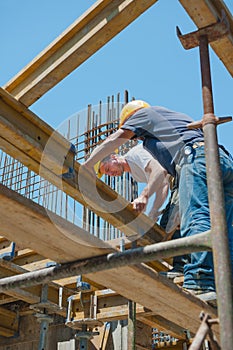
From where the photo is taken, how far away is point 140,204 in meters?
5.85

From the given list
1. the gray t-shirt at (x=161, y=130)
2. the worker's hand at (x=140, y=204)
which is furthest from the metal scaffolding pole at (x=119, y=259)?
the worker's hand at (x=140, y=204)

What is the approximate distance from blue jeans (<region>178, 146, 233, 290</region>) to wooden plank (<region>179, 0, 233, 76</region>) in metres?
A: 0.82

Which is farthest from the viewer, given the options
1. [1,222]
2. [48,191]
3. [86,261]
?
[48,191]

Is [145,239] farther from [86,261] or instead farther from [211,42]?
[211,42]

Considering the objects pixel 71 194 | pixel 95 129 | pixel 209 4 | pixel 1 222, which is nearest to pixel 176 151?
pixel 71 194

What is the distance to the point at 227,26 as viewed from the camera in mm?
4195

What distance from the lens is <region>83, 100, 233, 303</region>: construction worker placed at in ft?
14.6

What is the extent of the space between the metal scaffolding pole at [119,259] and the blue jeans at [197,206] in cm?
85

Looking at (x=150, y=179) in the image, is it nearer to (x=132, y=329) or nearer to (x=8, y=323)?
(x=132, y=329)

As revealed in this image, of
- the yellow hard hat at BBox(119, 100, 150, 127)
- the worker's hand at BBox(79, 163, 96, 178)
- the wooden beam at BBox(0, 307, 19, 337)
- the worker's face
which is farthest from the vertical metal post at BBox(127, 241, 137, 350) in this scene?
the wooden beam at BBox(0, 307, 19, 337)

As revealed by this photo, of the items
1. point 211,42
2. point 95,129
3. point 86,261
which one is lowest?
point 86,261

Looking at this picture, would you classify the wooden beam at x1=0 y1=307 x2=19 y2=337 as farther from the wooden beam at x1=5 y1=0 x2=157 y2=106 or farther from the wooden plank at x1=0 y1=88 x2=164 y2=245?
the wooden beam at x1=5 y1=0 x2=157 y2=106

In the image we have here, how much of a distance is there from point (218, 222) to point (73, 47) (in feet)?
6.12

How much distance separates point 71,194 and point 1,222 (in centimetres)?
135
